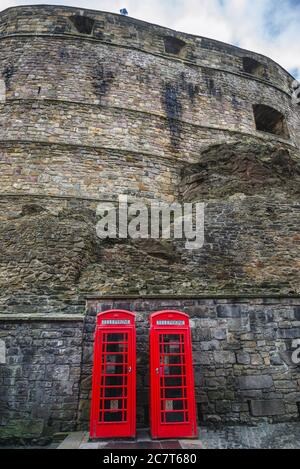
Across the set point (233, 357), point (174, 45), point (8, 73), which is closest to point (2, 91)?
point (8, 73)

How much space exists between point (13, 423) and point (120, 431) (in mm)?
1653

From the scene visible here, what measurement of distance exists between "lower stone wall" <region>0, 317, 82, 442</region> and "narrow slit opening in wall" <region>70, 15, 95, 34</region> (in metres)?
13.2

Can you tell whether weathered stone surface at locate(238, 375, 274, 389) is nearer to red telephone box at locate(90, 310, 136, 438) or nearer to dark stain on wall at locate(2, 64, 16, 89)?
red telephone box at locate(90, 310, 136, 438)

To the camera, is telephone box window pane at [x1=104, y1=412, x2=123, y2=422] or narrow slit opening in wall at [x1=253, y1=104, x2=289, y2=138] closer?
telephone box window pane at [x1=104, y1=412, x2=123, y2=422]

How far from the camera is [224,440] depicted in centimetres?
410

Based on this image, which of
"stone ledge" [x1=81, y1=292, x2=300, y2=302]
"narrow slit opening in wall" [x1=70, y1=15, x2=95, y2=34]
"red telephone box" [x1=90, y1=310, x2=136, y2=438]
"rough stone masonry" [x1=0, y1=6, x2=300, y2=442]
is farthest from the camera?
"narrow slit opening in wall" [x1=70, y1=15, x2=95, y2=34]

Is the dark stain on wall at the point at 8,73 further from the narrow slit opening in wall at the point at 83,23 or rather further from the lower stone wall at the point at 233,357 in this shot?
the lower stone wall at the point at 233,357

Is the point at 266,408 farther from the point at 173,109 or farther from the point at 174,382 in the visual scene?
the point at 173,109

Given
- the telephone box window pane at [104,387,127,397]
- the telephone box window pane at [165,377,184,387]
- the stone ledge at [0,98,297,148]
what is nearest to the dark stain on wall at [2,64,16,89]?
the stone ledge at [0,98,297,148]

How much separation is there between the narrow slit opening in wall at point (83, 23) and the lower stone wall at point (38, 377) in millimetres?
13176

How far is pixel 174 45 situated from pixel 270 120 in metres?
5.69

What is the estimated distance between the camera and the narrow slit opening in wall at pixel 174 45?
14516mm

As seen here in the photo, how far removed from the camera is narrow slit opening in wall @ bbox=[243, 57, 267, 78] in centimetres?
1571

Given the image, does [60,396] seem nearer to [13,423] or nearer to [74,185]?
[13,423]
